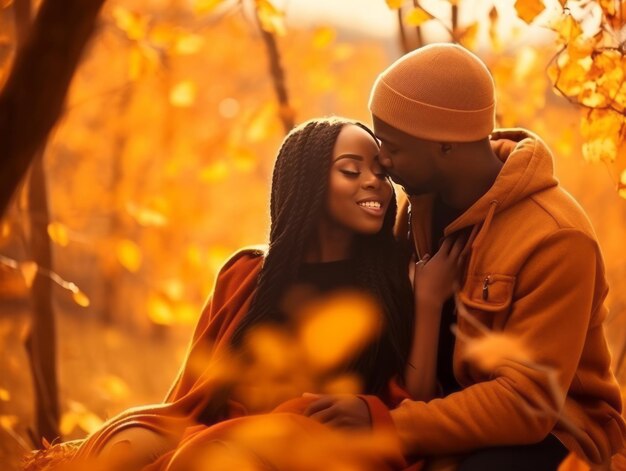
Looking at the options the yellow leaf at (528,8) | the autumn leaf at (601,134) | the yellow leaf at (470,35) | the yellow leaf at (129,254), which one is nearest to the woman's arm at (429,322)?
the autumn leaf at (601,134)

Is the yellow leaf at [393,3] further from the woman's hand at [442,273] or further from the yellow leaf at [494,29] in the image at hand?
the woman's hand at [442,273]

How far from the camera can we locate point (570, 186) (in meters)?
14.1

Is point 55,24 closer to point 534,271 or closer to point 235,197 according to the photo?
point 534,271

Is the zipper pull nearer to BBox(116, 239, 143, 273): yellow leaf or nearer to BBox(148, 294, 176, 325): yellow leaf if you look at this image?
BBox(148, 294, 176, 325): yellow leaf

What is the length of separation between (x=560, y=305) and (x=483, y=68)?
0.79 metres

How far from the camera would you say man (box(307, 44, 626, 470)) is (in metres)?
2.48

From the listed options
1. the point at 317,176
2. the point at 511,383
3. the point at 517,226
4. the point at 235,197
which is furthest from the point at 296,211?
the point at 235,197

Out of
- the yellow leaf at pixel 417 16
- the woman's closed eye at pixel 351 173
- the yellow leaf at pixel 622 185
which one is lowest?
the yellow leaf at pixel 622 185

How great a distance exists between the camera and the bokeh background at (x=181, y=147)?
397 cm

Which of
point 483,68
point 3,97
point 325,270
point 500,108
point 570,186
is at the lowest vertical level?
point 570,186

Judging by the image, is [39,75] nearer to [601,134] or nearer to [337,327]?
[337,327]

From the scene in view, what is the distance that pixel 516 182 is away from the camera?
2656mm

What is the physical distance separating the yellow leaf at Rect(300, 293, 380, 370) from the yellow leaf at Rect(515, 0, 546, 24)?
1.00 m

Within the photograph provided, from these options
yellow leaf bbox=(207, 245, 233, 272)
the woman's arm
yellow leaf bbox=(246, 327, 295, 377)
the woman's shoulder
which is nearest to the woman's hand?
the woman's arm
